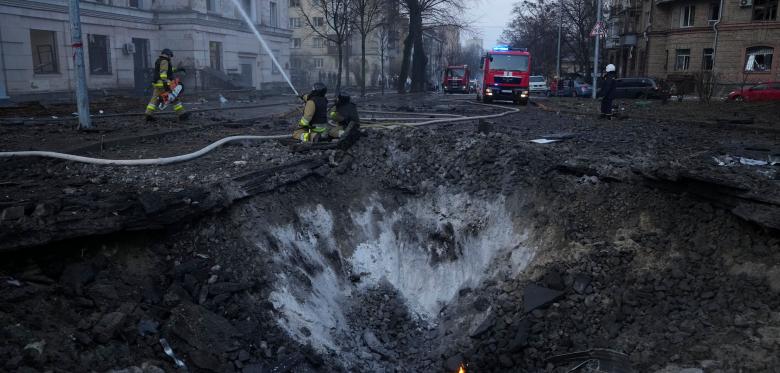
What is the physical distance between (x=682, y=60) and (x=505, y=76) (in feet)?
79.0

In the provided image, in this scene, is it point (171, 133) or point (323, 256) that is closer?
point (323, 256)

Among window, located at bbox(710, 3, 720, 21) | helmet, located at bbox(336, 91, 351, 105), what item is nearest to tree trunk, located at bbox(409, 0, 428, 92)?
window, located at bbox(710, 3, 720, 21)

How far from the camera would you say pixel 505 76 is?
78.3 feet

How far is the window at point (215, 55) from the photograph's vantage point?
108 ft

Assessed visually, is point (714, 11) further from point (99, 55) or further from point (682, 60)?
point (99, 55)

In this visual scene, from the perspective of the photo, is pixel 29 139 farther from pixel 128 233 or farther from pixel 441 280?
pixel 441 280

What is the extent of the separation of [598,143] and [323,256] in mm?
6101

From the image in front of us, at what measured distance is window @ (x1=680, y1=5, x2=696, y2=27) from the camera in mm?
39312

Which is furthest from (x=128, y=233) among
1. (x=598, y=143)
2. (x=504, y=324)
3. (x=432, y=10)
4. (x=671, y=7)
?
(x=671, y=7)

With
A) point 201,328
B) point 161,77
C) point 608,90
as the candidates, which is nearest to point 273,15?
point 161,77

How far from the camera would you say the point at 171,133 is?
34.1 ft

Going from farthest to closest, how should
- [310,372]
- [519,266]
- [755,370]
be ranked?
[519,266] < [310,372] < [755,370]

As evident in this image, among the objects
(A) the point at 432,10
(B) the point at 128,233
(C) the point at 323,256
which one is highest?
(A) the point at 432,10

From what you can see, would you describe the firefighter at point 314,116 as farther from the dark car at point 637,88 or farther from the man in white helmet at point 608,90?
the dark car at point 637,88
